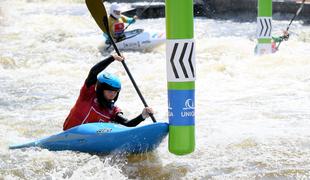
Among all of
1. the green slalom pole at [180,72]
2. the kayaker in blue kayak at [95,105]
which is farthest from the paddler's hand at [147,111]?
the green slalom pole at [180,72]

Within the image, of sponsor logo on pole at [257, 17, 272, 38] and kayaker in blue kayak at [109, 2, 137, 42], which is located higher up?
sponsor logo on pole at [257, 17, 272, 38]

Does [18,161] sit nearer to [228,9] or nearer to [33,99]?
[33,99]

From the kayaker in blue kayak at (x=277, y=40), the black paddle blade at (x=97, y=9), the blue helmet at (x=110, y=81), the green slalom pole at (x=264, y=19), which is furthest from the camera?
the kayaker in blue kayak at (x=277, y=40)

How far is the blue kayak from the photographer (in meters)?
4.65

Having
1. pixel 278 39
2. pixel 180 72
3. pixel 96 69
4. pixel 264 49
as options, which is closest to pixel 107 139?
pixel 96 69

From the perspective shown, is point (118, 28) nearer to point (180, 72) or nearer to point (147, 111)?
point (147, 111)

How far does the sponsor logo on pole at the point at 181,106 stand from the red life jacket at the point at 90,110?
1252mm

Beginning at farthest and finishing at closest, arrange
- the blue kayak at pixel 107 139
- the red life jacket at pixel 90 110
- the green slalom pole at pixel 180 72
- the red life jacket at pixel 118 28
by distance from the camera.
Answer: the red life jacket at pixel 118 28
the red life jacket at pixel 90 110
the blue kayak at pixel 107 139
the green slalom pole at pixel 180 72

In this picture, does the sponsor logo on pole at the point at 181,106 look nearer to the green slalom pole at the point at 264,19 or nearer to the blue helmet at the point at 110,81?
the blue helmet at the point at 110,81

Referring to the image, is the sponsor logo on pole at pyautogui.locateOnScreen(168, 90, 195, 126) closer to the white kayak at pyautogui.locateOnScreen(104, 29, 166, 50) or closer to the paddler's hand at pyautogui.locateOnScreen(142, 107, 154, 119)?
the paddler's hand at pyautogui.locateOnScreen(142, 107, 154, 119)

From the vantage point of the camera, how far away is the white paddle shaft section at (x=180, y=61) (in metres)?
3.89

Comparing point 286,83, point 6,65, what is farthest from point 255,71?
point 6,65

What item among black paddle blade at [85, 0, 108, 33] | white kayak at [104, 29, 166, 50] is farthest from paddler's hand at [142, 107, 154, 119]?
white kayak at [104, 29, 166, 50]

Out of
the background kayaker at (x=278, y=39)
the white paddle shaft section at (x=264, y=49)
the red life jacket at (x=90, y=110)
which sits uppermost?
the red life jacket at (x=90, y=110)
